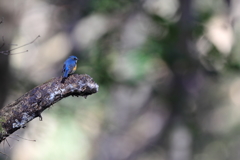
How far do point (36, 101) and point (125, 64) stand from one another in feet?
33.8

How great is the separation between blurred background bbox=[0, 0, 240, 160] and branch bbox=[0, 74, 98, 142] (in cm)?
829

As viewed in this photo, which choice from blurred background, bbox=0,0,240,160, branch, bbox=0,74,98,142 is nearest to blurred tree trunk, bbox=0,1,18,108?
blurred background, bbox=0,0,240,160

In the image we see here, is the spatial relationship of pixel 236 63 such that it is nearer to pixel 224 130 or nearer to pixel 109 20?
pixel 109 20

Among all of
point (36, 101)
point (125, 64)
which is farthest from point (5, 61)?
point (36, 101)

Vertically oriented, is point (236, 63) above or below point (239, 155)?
below

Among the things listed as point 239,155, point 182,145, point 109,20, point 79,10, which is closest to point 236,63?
point 182,145

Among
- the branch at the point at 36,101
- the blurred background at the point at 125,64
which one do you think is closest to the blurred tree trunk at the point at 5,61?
the blurred background at the point at 125,64

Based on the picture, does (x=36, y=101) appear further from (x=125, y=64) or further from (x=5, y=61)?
(x=125, y=64)

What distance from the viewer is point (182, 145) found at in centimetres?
1700

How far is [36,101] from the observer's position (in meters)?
4.84

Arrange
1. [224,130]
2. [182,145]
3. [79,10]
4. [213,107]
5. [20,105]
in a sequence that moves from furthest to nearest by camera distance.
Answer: [224,130] < [213,107] < [182,145] < [79,10] < [20,105]

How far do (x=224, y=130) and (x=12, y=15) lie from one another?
16213 millimetres

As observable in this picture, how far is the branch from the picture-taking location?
184 inches

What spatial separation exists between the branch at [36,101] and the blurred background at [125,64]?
8.29 metres
